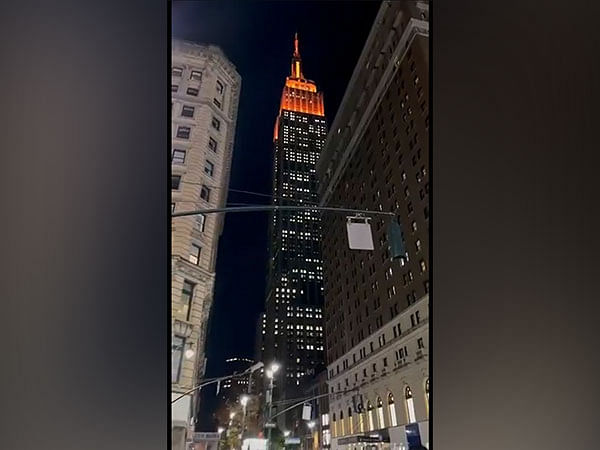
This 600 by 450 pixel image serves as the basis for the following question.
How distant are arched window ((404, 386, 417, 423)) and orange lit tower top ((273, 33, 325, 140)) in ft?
3.72

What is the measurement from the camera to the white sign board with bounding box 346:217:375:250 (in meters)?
2.49

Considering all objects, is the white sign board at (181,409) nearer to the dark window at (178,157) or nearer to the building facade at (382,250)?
the building facade at (382,250)

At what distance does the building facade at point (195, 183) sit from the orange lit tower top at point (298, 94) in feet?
0.64

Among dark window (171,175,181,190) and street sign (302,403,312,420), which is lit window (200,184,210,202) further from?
street sign (302,403,312,420)

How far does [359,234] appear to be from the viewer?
249cm

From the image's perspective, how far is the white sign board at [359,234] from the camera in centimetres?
249

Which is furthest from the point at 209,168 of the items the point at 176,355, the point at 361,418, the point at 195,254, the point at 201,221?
the point at 361,418

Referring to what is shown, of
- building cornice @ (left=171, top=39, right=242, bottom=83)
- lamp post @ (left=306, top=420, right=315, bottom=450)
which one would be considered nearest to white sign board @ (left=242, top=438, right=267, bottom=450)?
lamp post @ (left=306, top=420, right=315, bottom=450)

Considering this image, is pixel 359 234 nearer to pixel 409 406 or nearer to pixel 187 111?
pixel 409 406

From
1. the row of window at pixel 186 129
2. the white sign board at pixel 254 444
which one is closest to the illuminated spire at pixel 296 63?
the row of window at pixel 186 129

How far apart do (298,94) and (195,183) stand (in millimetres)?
552
